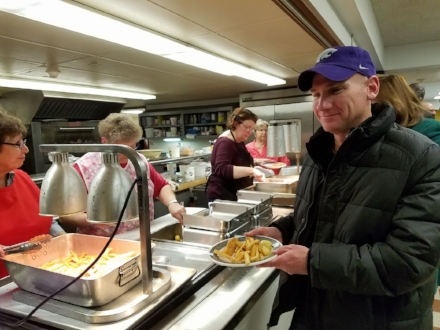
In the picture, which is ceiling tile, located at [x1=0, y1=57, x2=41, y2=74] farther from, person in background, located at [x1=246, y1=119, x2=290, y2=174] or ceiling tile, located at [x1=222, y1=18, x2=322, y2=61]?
person in background, located at [x1=246, y1=119, x2=290, y2=174]

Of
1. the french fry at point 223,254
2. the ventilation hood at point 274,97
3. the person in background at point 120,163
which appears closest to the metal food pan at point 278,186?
the person in background at point 120,163

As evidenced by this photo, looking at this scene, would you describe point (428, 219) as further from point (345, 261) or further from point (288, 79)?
point (288, 79)

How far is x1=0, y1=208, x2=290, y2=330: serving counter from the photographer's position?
101cm

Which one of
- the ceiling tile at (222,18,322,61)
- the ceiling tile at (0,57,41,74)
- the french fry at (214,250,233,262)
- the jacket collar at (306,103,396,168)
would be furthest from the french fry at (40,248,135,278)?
the ceiling tile at (0,57,41,74)

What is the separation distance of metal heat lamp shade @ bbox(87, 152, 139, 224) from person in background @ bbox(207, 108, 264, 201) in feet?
6.11

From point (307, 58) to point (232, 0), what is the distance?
2106mm

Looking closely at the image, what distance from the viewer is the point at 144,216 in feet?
3.50

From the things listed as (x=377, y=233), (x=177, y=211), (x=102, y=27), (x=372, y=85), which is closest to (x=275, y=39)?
(x=102, y=27)

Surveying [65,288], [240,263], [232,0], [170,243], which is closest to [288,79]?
[232,0]

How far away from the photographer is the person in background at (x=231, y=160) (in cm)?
288

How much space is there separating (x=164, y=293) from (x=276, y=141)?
2.03 m

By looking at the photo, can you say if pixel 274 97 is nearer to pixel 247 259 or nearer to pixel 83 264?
pixel 247 259

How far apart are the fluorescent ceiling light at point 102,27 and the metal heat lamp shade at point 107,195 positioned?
1.43 metres

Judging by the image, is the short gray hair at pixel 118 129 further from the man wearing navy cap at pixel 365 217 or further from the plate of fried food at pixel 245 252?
the man wearing navy cap at pixel 365 217
